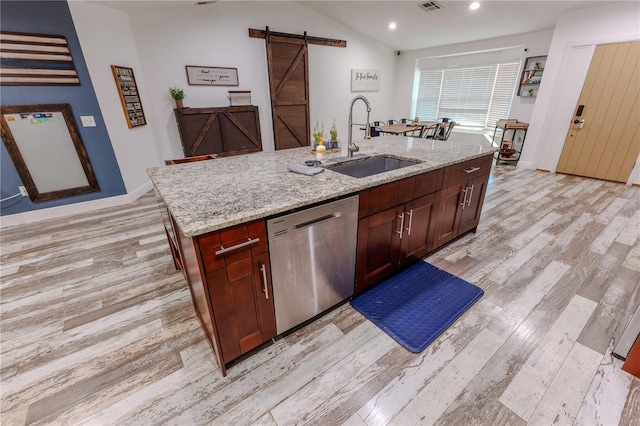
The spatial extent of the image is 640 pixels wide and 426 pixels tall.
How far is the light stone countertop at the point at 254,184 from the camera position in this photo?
1.18m

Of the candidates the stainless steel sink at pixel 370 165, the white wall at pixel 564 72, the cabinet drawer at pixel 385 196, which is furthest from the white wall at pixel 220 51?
the cabinet drawer at pixel 385 196

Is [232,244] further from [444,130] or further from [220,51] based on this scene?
[444,130]

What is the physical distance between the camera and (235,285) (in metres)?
1.28

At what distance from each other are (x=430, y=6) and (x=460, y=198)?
4021mm

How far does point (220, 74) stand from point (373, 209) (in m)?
4.46

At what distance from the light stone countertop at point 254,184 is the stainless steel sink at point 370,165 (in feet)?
0.21

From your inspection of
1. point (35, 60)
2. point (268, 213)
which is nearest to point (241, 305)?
point (268, 213)

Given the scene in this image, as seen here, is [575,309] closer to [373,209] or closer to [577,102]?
[373,209]

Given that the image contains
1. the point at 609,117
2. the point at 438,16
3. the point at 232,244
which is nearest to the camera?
the point at 232,244

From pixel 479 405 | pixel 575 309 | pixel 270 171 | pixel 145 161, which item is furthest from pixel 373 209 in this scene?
pixel 145 161

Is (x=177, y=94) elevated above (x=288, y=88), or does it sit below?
below

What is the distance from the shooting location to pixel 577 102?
4.48 meters

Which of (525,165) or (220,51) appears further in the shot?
(525,165)

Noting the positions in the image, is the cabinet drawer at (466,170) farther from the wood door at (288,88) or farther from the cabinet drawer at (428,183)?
the wood door at (288,88)
